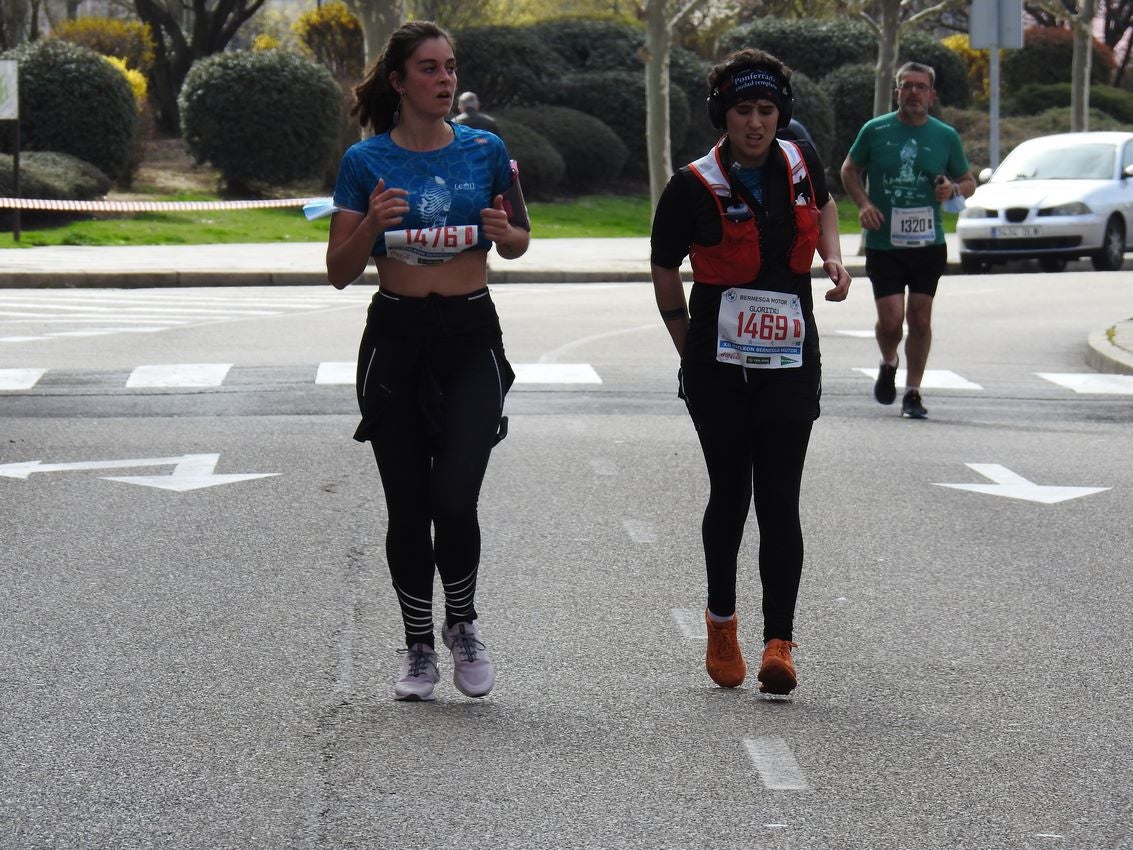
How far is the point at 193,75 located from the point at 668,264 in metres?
27.5

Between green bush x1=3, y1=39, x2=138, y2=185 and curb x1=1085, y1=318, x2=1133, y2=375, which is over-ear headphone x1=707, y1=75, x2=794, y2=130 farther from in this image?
green bush x1=3, y1=39, x2=138, y2=185

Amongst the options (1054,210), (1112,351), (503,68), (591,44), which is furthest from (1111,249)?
(591,44)

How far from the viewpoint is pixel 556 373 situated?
13930 mm

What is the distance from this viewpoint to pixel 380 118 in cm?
556

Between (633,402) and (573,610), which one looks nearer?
(573,610)

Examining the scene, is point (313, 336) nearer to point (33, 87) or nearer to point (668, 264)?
point (668, 264)

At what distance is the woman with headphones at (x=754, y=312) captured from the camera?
5.55 m

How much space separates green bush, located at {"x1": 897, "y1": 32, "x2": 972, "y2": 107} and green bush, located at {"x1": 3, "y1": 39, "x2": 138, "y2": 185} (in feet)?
58.7

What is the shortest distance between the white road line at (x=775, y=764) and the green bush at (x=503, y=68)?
31798 mm

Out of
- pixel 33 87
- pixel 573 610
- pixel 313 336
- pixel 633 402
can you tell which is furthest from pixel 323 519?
pixel 33 87

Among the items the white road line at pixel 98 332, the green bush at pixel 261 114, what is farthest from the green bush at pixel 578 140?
the white road line at pixel 98 332

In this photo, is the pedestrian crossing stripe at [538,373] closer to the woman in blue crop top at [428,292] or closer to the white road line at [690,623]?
the white road line at [690,623]

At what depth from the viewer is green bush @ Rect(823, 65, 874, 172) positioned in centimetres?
3931

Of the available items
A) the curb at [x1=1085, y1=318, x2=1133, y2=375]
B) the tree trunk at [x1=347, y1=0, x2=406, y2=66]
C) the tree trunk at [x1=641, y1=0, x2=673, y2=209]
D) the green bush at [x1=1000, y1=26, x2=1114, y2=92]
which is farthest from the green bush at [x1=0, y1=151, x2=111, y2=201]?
the green bush at [x1=1000, y1=26, x2=1114, y2=92]
